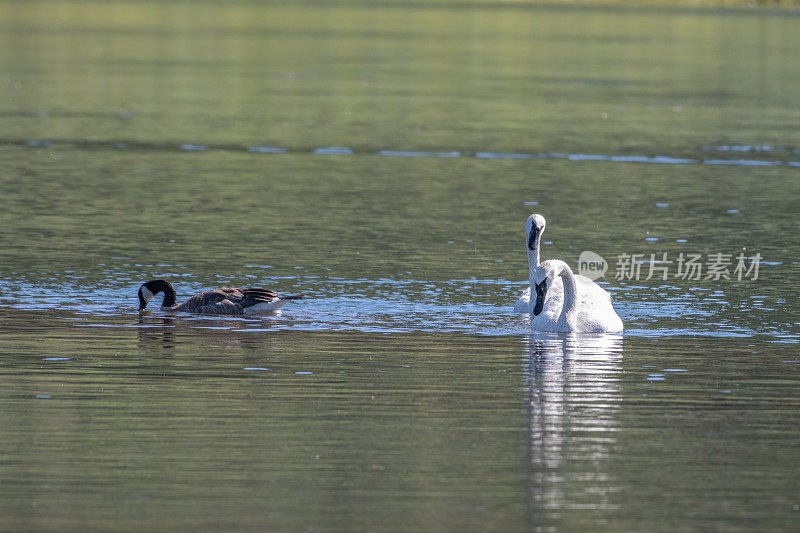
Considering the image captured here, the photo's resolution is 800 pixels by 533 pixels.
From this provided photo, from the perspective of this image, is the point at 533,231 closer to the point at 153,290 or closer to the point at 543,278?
the point at 543,278

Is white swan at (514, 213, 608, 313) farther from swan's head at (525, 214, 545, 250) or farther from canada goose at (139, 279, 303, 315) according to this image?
canada goose at (139, 279, 303, 315)

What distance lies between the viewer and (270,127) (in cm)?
4359

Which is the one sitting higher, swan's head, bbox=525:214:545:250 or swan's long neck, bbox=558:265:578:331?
swan's head, bbox=525:214:545:250

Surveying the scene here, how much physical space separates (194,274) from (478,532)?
12.0 meters

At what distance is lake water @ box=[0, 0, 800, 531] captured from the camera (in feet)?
36.8

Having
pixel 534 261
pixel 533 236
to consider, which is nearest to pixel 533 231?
pixel 533 236

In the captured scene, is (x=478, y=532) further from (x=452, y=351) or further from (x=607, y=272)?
(x=607, y=272)

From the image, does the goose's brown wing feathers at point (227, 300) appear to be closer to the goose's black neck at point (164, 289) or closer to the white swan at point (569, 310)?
the goose's black neck at point (164, 289)

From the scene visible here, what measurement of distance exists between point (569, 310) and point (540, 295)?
1.47ft

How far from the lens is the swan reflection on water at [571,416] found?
36.7ft

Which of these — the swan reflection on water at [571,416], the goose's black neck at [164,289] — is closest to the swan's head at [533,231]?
the swan reflection on water at [571,416]

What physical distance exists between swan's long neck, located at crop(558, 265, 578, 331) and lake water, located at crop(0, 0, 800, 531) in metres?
0.48

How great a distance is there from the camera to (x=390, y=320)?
18.2 metres

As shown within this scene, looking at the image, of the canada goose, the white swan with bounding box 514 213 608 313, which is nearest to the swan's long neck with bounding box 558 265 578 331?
the white swan with bounding box 514 213 608 313
